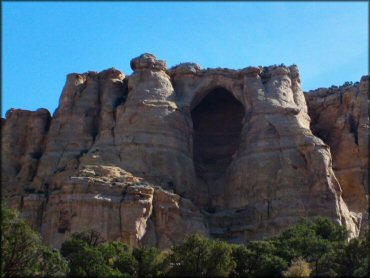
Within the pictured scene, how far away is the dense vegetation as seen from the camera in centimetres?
3819

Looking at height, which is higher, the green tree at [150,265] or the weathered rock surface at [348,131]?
the weathered rock surface at [348,131]

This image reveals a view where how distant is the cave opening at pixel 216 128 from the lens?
64250 mm

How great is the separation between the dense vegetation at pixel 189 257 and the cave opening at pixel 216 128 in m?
19.0

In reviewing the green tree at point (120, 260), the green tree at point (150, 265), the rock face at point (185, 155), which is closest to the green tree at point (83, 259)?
the green tree at point (120, 260)

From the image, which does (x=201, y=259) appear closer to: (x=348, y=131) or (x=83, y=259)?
(x=83, y=259)

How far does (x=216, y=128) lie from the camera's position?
A: 218ft

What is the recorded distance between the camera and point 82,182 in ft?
168

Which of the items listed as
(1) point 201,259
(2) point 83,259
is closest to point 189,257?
(1) point 201,259

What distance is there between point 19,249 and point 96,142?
20825 millimetres

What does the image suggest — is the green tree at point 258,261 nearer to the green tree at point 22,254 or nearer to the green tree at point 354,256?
the green tree at point 354,256

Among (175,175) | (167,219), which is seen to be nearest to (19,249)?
(167,219)

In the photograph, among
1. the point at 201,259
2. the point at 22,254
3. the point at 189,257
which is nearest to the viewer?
the point at 22,254

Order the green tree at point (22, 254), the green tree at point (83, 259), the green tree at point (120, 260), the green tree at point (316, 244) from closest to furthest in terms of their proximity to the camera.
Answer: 1. the green tree at point (22, 254)
2. the green tree at point (83, 259)
3. the green tree at point (316, 244)
4. the green tree at point (120, 260)

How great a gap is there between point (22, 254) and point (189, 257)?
8.48 meters
